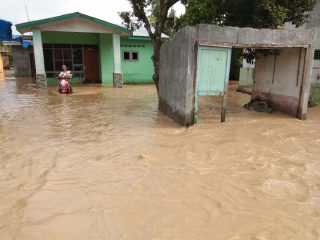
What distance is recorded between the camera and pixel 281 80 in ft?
28.9

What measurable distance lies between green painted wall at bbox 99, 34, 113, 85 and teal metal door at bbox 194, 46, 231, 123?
38.1 ft

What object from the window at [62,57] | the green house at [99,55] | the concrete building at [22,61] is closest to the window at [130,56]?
the green house at [99,55]

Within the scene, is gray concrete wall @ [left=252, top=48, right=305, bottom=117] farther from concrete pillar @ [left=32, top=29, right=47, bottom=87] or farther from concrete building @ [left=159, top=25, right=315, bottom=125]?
concrete pillar @ [left=32, top=29, right=47, bottom=87]

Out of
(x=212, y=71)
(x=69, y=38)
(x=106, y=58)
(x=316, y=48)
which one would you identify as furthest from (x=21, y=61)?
(x=316, y=48)

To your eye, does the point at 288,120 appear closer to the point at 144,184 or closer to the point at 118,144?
the point at 118,144

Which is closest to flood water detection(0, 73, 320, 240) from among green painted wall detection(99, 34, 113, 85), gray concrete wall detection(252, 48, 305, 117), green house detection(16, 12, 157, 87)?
gray concrete wall detection(252, 48, 305, 117)

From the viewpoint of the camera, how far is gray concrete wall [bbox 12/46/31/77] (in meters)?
23.4

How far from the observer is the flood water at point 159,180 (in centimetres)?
302

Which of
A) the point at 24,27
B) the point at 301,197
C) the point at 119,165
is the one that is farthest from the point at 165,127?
the point at 24,27

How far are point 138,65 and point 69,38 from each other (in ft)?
14.6

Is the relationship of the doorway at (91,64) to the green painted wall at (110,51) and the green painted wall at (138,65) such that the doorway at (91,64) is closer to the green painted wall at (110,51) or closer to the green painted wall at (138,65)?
the green painted wall at (110,51)

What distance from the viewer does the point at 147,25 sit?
11.1 meters

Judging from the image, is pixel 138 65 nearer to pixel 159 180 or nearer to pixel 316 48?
pixel 316 48

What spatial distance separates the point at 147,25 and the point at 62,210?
9.07 meters
